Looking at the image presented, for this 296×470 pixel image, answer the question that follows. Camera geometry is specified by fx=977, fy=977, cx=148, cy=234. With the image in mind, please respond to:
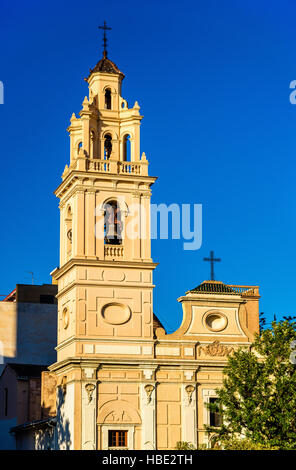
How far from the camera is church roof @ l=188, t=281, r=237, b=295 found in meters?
60.3

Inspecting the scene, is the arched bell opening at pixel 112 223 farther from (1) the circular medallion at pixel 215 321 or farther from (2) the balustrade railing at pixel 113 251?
(1) the circular medallion at pixel 215 321

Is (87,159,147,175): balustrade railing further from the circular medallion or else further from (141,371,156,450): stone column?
(141,371,156,450): stone column

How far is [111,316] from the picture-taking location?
5816 cm

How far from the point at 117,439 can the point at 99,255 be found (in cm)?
1092

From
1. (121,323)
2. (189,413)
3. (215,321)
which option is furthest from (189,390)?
(121,323)

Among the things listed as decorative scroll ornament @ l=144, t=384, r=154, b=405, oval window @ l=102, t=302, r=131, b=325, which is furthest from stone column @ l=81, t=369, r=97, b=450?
oval window @ l=102, t=302, r=131, b=325

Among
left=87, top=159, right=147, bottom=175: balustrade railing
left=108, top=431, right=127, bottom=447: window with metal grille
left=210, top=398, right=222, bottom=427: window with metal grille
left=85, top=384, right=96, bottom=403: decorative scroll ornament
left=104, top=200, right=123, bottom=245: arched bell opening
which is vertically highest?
left=87, top=159, right=147, bottom=175: balustrade railing

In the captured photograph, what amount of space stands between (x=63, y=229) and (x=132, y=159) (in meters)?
6.27

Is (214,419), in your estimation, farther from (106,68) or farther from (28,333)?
(106,68)

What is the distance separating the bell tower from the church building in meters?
0.06

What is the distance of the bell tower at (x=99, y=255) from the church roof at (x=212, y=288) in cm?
331
